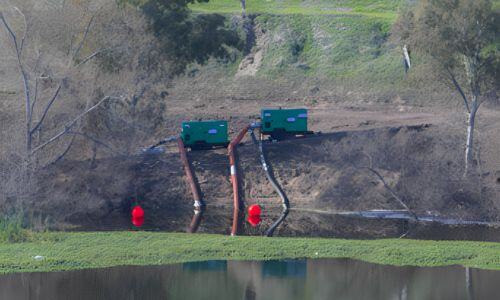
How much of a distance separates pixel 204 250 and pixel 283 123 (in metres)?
13.9

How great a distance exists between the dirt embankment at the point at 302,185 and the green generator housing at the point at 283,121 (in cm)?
66

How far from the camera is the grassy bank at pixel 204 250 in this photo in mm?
27375

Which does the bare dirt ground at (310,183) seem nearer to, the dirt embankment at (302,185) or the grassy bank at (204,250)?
the dirt embankment at (302,185)

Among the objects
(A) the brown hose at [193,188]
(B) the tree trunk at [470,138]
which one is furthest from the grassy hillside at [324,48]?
(A) the brown hose at [193,188]

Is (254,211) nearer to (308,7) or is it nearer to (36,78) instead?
(36,78)

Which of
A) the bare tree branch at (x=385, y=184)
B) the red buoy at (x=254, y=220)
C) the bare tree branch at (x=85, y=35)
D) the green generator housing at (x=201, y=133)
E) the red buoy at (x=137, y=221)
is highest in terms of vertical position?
the bare tree branch at (x=85, y=35)

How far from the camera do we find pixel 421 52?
120 ft

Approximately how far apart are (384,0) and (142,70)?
3647 cm

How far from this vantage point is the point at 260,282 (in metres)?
25.9

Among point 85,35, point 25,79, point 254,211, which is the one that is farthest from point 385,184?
point 25,79

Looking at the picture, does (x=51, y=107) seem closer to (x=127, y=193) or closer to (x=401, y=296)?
(x=127, y=193)

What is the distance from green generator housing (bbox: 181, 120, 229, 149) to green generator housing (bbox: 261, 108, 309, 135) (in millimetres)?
1744

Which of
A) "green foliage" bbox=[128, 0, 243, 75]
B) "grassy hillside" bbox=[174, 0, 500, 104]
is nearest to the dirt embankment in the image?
"green foliage" bbox=[128, 0, 243, 75]

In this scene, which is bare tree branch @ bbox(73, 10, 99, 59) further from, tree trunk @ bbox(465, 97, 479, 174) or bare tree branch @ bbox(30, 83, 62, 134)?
tree trunk @ bbox(465, 97, 479, 174)
